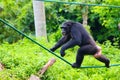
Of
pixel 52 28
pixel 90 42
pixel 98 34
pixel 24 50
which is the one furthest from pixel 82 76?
pixel 98 34

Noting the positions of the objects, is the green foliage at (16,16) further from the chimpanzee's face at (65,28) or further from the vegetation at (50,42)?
the chimpanzee's face at (65,28)

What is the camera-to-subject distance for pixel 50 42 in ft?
35.0

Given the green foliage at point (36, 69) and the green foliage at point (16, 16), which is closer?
the green foliage at point (36, 69)

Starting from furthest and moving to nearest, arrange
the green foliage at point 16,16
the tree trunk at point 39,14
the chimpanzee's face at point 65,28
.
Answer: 1. the green foliage at point 16,16
2. the tree trunk at point 39,14
3. the chimpanzee's face at point 65,28

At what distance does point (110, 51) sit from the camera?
10.4m

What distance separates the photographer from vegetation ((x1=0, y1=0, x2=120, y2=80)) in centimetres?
745

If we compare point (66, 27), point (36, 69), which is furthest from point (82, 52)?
point (36, 69)

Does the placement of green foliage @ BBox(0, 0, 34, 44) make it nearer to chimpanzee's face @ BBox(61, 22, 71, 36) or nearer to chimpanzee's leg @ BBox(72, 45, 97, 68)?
chimpanzee's face @ BBox(61, 22, 71, 36)

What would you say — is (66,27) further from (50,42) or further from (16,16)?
(16,16)

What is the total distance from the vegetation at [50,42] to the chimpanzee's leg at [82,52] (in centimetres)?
158

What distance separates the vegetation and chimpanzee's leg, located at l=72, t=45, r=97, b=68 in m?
1.58

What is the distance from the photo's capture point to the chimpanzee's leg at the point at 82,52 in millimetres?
5426

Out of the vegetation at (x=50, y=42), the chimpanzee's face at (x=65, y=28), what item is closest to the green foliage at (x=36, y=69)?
the vegetation at (x=50, y=42)

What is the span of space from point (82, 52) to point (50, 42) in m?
5.28
